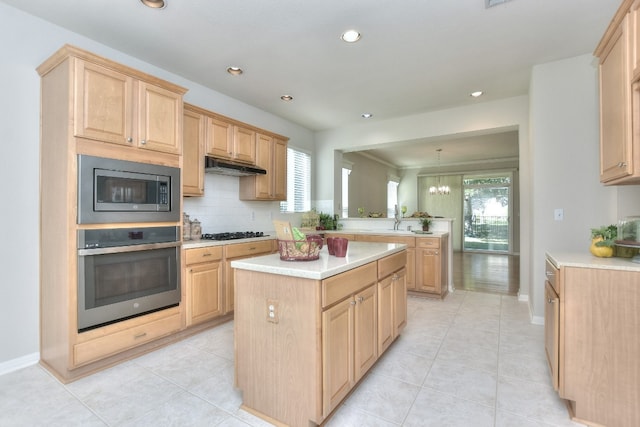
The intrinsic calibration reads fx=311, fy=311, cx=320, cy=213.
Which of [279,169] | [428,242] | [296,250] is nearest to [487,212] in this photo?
[428,242]

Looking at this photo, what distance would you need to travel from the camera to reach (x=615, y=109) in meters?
1.91

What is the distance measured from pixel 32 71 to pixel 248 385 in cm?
284

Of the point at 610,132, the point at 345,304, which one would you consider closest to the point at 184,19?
the point at 345,304

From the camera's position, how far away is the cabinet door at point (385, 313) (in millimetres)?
2240

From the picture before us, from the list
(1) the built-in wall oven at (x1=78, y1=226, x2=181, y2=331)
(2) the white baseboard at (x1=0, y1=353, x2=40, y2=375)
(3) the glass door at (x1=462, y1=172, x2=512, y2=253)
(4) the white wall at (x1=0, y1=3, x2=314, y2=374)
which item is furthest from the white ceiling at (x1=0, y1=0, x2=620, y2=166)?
(3) the glass door at (x1=462, y1=172, x2=512, y2=253)

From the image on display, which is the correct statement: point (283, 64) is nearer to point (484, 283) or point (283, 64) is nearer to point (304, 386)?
point (304, 386)

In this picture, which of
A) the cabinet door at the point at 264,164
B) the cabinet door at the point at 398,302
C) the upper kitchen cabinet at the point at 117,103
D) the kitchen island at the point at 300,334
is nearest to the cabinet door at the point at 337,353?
the kitchen island at the point at 300,334

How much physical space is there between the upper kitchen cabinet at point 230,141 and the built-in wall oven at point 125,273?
3.85 ft

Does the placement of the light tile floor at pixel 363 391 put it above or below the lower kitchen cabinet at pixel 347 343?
below

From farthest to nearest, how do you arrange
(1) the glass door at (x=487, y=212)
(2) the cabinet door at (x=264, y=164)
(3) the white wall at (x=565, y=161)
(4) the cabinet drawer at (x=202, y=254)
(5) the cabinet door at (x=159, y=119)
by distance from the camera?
1. (1) the glass door at (x=487, y=212)
2. (2) the cabinet door at (x=264, y=164)
3. (3) the white wall at (x=565, y=161)
4. (4) the cabinet drawer at (x=202, y=254)
5. (5) the cabinet door at (x=159, y=119)

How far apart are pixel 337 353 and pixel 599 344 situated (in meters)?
1.42

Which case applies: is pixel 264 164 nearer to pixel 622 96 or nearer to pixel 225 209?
pixel 225 209

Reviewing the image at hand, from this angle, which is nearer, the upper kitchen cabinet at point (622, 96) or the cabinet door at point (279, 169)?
the upper kitchen cabinet at point (622, 96)

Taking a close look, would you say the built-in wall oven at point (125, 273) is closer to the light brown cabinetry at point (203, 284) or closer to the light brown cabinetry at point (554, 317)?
the light brown cabinetry at point (203, 284)
